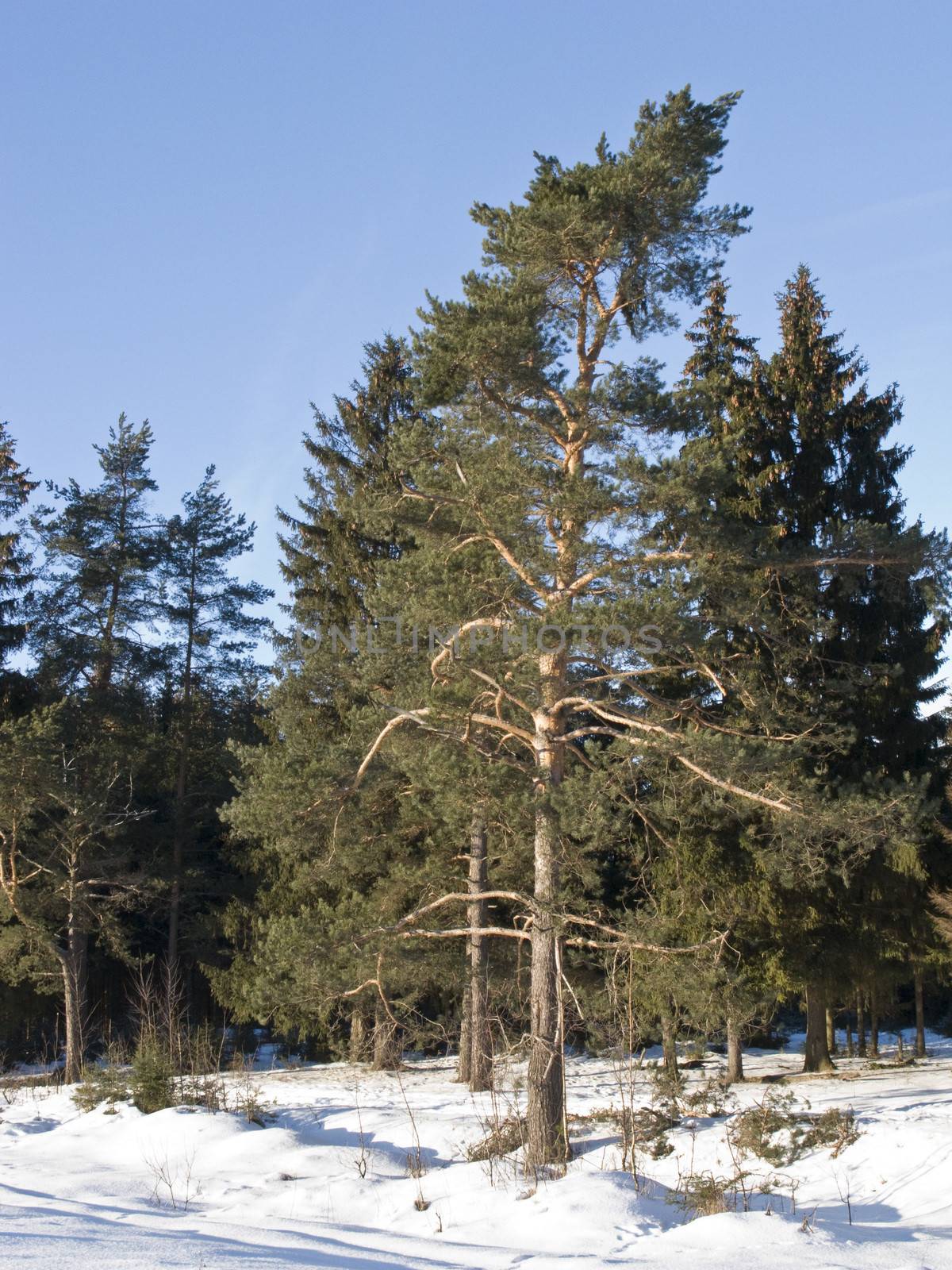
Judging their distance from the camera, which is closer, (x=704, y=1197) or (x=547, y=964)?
(x=704, y=1197)

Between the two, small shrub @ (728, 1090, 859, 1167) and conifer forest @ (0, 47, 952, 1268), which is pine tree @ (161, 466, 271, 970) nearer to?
conifer forest @ (0, 47, 952, 1268)

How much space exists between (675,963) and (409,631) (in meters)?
5.91

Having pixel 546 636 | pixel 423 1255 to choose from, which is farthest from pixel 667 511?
pixel 423 1255

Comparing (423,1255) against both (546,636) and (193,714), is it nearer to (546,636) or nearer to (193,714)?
(546,636)

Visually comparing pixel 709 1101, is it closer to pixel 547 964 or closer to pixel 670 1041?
pixel 670 1041

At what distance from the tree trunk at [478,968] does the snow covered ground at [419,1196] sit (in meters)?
1.47

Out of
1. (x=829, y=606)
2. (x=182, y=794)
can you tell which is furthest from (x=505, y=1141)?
(x=182, y=794)

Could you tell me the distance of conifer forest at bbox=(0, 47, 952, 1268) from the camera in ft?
37.2

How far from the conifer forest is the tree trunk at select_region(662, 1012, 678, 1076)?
244mm

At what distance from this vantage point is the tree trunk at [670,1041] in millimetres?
12438

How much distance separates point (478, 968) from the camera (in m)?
16.7

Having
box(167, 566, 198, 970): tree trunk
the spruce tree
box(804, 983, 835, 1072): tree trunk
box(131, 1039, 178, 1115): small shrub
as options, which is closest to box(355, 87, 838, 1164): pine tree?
the spruce tree

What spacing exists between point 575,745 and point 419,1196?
8.96 metres

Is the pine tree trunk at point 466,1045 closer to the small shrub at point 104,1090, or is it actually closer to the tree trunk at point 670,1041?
the tree trunk at point 670,1041
